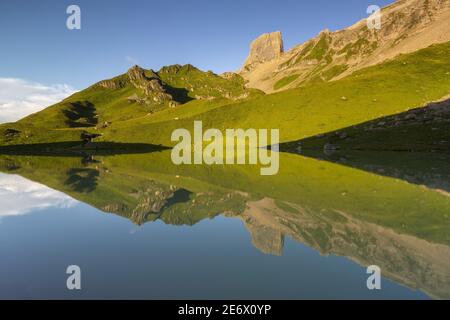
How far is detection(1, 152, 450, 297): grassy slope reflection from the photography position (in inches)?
843

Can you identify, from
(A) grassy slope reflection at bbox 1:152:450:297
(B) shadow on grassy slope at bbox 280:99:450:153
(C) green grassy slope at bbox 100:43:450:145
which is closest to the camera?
(A) grassy slope reflection at bbox 1:152:450:297

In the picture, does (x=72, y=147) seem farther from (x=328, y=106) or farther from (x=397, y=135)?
(x=397, y=135)

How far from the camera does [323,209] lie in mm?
34125

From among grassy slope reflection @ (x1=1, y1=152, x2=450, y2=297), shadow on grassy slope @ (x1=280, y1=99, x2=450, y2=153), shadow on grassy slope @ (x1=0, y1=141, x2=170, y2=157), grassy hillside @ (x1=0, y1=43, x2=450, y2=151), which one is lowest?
grassy slope reflection @ (x1=1, y1=152, x2=450, y2=297)

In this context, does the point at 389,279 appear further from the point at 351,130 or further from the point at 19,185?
the point at 351,130

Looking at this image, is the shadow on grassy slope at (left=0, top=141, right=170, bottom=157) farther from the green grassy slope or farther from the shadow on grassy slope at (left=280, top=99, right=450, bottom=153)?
the shadow on grassy slope at (left=280, top=99, right=450, bottom=153)

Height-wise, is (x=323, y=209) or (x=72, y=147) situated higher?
(x=72, y=147)

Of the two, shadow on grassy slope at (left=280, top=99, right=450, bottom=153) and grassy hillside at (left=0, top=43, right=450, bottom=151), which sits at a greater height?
grassy hillside at (left=0, top=43, right=450, bottom=151)

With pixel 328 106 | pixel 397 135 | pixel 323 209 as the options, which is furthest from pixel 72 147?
pixel 323 209

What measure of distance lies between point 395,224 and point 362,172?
31.6 metres

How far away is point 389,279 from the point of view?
17.6 m

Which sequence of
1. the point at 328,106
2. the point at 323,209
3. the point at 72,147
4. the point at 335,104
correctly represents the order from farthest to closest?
the point at 72,147, the point at 328,106, the point at 335,104, the point at 323,209

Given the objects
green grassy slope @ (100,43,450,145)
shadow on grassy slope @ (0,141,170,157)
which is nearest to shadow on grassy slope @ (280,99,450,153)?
green grassy slope @ (100,43,450,145)

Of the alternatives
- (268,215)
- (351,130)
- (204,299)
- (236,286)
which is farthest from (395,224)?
(351,130)
